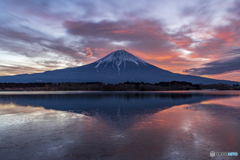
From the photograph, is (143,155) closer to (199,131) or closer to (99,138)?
(99,138)

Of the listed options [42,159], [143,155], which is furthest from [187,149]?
[42,159]

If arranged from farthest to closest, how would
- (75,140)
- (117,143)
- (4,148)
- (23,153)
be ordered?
(75,140) < (117,143) < (4,148) < (23,153)

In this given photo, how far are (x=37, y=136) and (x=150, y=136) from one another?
6.72m

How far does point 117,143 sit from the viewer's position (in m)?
8.97

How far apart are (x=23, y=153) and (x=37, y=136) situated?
8.49ft

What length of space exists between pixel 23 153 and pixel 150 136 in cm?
659

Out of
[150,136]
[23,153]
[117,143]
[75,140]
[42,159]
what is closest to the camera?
[42,159]

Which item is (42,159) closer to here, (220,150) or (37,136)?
(37,136)

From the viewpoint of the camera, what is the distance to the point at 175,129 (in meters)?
12.0

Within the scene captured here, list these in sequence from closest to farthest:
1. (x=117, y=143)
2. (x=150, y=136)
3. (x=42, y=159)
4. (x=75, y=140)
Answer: (x=42, y=159) → (x=117, y=143) → (x=75, y=140) → (x=150, y=136)

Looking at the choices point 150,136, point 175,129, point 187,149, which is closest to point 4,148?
point 150,136

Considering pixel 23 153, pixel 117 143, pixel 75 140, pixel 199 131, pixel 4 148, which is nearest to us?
pixel 23 153

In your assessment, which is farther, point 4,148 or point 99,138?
point 99,138

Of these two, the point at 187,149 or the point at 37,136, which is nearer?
the point at 187,149
